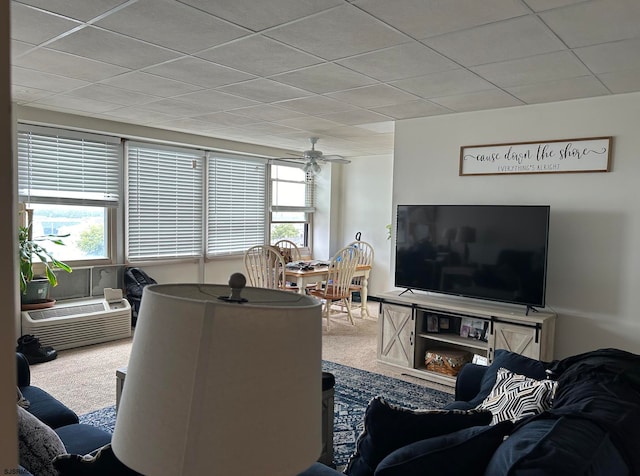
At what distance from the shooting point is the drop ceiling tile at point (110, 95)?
3.88m

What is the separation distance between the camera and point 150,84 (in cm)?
368

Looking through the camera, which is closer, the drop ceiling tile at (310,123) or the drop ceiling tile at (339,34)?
the drop ceiling tile at (339,34)

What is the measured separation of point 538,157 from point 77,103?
161 inches

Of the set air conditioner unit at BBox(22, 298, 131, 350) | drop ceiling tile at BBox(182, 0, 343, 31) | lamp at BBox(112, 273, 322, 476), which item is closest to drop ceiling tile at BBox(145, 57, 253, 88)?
drop ceiling tile at BBox(182, 0, 343, 31)

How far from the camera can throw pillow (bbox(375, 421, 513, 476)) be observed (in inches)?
56.8

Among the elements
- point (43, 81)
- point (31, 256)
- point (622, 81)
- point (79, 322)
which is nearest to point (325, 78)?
point (622, 81)

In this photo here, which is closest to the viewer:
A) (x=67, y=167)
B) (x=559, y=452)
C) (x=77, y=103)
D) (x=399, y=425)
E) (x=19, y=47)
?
(x=559, y=452)

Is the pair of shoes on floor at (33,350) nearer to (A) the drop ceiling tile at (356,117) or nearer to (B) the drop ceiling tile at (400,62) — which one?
(A) the drop ceiling tile at (356,117)

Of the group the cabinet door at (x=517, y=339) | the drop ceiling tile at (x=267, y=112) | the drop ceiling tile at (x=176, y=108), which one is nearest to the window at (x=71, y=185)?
the drop ceiling tile at (x=176, y=108)

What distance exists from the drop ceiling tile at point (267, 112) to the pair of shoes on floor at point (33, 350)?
2.82 meters

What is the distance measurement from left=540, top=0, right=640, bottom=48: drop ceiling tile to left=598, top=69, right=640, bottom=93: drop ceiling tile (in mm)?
689

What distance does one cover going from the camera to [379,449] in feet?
5.41

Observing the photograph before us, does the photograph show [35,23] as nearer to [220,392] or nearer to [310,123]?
[220,392]

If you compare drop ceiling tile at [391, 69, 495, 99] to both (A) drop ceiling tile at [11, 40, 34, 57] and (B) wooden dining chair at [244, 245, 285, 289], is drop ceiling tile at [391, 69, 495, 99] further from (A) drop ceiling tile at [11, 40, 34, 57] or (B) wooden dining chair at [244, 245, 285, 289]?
(B) wooden dining chair at [244, 245, 285, 289]
